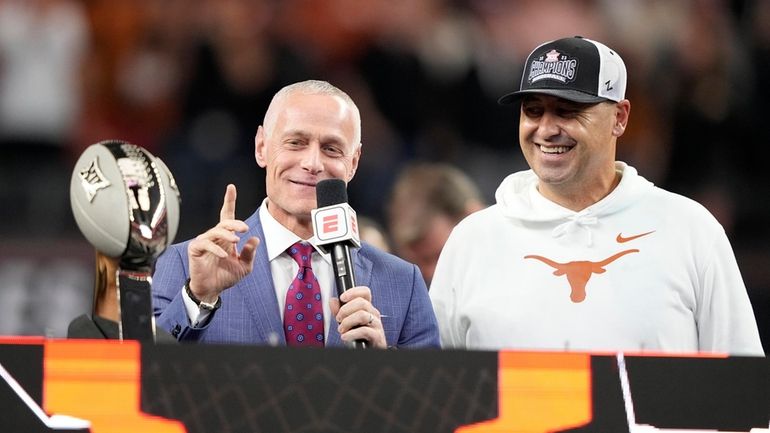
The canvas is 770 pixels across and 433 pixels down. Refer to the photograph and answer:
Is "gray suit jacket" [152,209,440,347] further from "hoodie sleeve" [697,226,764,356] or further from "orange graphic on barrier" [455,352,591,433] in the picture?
"orange graphic on barrier" [455,352,591,433]

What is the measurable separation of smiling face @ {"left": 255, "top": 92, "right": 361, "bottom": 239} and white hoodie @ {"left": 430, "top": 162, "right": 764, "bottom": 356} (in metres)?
0.52

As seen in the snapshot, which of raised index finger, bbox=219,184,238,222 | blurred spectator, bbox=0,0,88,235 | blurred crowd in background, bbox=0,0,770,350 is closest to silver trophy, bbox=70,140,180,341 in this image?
raised index finger, bbox=219,184,238,222

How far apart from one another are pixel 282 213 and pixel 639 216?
976 millimetres

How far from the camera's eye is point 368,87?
698cm

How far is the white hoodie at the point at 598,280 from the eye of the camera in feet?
12.0

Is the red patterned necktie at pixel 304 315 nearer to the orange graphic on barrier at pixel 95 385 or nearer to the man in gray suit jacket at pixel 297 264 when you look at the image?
the man in gray suit jacket at pixel 297 264

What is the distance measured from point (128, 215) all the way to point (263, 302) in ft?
3.19

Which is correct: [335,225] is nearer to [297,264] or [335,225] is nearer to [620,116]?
[297,264]

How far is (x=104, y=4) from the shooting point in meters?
7.38

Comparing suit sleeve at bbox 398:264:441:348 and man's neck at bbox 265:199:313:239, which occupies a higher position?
man's neck at bbox 265:199:313:239

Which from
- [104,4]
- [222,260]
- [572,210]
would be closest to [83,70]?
[104,4]

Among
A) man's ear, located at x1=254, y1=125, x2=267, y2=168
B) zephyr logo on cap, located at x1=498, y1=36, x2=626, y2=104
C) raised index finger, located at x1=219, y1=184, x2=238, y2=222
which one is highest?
zephyr logo on cap, located at x1=498, y1=36, x2=626, y2=104

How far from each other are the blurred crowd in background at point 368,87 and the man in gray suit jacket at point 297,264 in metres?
3.03

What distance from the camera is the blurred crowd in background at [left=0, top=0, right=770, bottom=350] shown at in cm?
681
